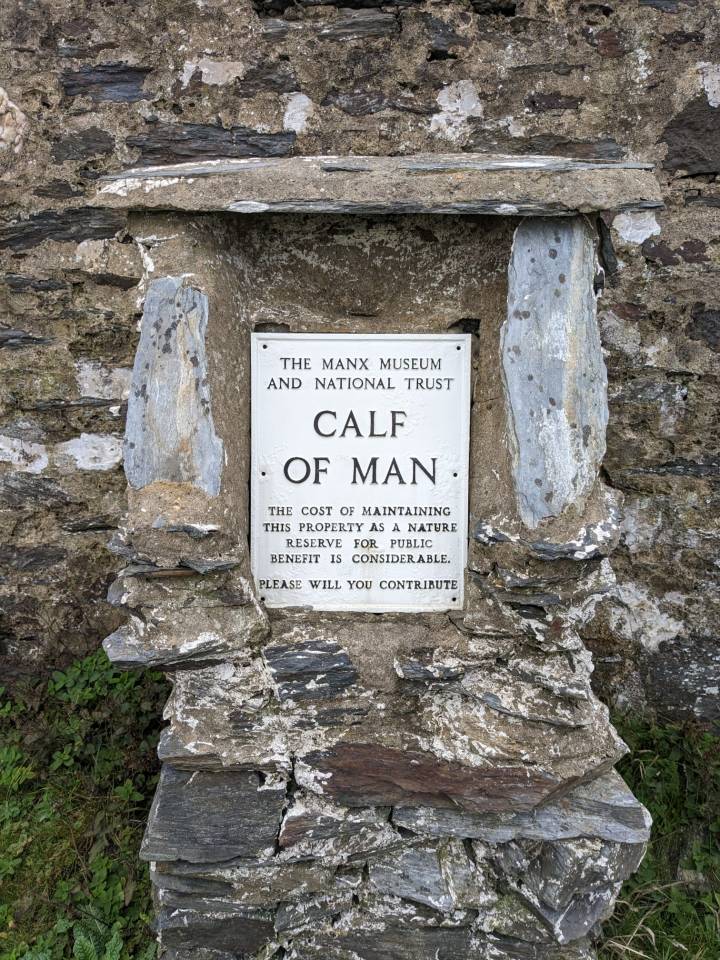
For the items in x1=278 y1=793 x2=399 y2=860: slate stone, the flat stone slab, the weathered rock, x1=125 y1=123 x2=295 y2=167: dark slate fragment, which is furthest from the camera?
x1=125 y1=123 x2=295 y2=167: dark slate fragment

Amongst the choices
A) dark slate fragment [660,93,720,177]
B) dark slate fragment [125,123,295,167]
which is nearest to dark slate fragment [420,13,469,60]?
dark slate fragment [125,123,295,167]

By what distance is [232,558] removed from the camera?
1.90 metres

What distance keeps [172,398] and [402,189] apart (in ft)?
2.51

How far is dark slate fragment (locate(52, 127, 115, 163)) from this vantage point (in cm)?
276

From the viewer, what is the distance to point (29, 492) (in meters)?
2.98

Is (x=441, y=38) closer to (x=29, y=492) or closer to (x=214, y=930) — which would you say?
(x=29, y=492)

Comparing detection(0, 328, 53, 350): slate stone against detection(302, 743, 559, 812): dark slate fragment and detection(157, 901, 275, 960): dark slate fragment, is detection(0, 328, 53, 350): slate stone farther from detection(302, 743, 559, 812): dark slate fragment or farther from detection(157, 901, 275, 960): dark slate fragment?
detection(157, 901, 275, 960): dark slate fragment

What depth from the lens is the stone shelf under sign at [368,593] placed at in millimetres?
1873

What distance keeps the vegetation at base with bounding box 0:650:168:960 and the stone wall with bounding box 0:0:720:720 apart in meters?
0.40

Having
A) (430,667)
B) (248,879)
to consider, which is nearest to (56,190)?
(430,667)

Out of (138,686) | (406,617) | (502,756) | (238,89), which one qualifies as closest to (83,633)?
(138,686)

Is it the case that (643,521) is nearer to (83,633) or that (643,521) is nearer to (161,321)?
(161,321)

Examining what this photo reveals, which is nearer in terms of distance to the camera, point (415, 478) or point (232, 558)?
point (232, 558)

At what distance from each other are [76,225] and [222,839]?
7.26 ft
